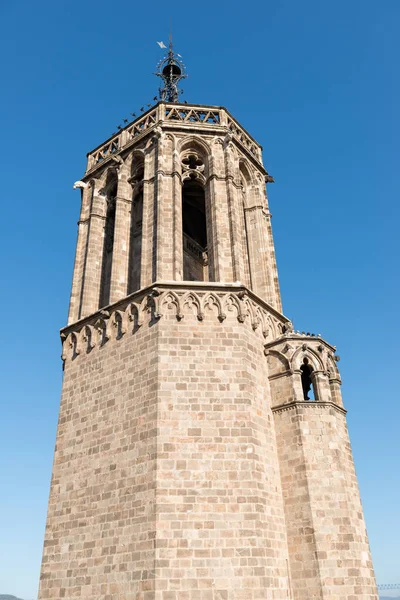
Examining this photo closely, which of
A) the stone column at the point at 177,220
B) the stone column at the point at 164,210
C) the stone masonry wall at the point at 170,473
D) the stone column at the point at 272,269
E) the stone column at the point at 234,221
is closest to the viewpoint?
the stone masonry wall at the point at 170,473

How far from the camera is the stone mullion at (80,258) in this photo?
58.1 ft

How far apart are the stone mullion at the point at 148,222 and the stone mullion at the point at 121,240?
1213 mm

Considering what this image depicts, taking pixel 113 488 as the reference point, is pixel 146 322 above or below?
above

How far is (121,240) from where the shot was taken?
699 inches

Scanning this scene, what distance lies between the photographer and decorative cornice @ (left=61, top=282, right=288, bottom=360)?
14359 millimetres

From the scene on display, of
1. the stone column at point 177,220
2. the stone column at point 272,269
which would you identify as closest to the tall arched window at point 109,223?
the stone column at point 177,220

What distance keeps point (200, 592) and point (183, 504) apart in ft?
5.82

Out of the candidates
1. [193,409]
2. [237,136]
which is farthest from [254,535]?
[237,136]

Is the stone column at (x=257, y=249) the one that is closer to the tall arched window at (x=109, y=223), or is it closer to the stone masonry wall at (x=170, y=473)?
the stone masonry wall at (x=170, y=473)

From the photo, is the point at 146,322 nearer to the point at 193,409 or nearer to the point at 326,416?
the point at 193,409

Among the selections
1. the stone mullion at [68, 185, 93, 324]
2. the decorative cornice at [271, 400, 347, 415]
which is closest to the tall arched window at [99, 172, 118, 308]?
the stone mullion at [68, 185, 93, 324]

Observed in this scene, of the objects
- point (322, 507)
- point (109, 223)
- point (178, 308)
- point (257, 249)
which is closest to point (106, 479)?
point (178, 308)

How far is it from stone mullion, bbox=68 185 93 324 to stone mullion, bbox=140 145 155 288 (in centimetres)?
329

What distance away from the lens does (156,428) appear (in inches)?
490
